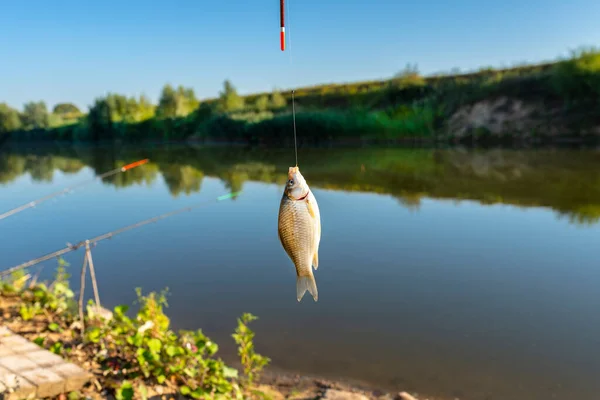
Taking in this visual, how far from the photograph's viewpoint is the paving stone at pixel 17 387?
3.04 m

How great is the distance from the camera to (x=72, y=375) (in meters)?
3.33

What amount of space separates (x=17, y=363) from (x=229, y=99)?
50942mm

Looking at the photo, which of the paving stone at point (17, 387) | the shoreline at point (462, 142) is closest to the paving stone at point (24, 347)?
the paving stone at point (17, 387)

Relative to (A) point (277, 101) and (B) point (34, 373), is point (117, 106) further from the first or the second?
(B) point (34, 373)

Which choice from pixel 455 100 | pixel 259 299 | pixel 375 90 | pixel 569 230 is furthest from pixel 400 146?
pixel 259 299

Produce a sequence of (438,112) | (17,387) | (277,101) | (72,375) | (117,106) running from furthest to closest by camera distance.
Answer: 1. (117,106)
2. (277,101)
3. (438,112)
4. (72,375)
5. (17,387)

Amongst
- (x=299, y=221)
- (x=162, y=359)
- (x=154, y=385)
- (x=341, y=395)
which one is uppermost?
(x=299, y=221)

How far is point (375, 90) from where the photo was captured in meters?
44.4

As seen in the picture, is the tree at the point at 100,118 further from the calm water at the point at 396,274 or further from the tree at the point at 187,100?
the calm water at the point at 396,274

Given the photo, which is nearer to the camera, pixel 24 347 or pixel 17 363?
pixel 17 363

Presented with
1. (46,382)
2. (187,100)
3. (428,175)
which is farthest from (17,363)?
(187,100)

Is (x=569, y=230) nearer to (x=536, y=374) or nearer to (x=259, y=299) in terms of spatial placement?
(x=536, y=374)

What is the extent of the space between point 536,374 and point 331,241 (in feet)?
16.8

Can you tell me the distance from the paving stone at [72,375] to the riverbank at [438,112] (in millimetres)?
32057
